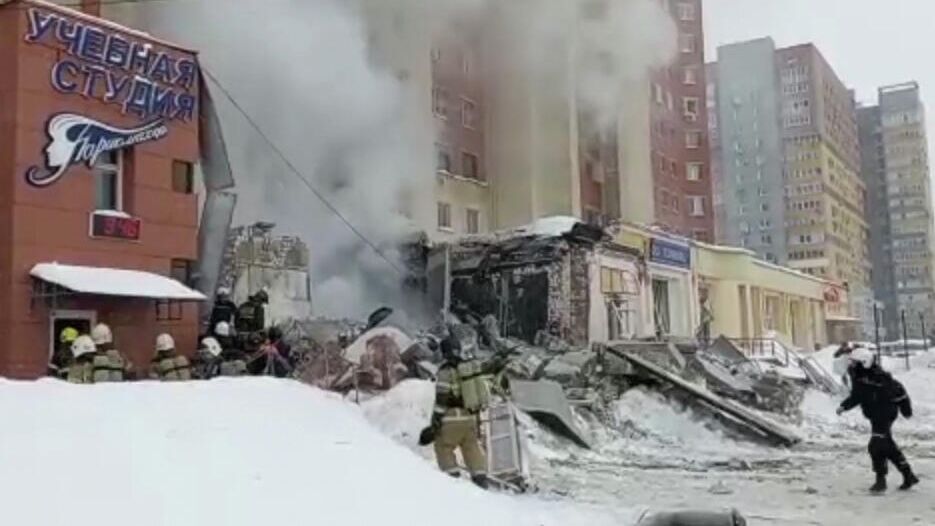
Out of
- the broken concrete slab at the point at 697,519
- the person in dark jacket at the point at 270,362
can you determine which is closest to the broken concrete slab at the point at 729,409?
the person in dark jacket at the point at 270,362

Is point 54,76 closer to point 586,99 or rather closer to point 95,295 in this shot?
point 95,295

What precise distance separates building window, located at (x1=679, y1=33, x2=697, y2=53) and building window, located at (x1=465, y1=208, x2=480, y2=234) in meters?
22.2

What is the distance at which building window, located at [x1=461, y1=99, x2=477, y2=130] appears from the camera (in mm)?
40312

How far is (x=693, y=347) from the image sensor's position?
63.6 feet

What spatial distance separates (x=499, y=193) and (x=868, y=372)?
32.3m

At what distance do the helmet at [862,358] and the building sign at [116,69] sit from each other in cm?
1033

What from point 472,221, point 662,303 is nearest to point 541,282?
point 662,303

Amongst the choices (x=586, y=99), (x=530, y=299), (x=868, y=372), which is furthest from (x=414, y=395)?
(x=586, y=99)

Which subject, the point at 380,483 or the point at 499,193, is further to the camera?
the point at 499,193

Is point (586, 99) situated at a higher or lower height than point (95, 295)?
higher

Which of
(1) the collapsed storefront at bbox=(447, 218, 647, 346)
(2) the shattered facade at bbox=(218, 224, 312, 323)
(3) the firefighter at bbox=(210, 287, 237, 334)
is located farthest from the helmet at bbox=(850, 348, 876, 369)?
(1) the collapsed storefront at bbox=(447, 218, 647, 346)

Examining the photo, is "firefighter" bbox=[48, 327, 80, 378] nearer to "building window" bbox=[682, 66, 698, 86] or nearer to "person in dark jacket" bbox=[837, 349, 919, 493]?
"person in dark jacket" bbox=[837, 349, 919, 493]

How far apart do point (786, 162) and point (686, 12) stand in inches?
1597

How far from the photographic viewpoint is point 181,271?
15.3 metres
